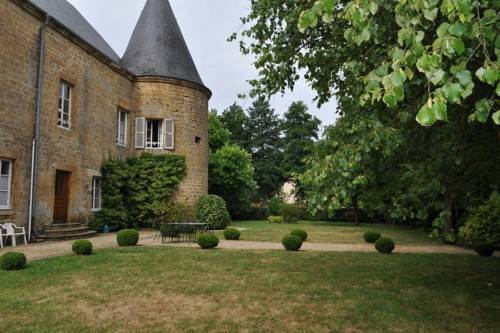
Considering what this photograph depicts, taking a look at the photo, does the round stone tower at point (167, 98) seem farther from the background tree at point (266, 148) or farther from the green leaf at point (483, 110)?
the background tree at point (266, 148)

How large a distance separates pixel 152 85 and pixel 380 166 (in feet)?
47.9

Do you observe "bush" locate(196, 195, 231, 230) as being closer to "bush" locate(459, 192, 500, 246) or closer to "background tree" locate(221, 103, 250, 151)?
"bush" locate(459, 192, 500, 246)

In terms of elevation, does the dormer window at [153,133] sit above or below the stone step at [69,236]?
above

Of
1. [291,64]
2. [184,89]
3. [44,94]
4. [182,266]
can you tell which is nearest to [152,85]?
[184,89]

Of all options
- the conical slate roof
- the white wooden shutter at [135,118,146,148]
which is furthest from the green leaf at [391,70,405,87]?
the conical slate roof

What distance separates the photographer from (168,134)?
671 inches

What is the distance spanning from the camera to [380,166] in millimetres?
4086

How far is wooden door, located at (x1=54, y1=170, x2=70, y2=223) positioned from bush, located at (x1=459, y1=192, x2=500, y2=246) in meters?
13.2

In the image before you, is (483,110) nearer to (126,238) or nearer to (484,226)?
(126,238)

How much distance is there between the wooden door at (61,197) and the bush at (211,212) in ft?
18.2

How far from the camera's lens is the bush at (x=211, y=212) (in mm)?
16797

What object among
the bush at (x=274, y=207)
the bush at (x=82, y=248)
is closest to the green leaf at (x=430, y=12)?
the bush at (x=82, y=248)

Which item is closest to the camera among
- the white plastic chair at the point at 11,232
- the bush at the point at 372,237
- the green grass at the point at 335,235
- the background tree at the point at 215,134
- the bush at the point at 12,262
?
the bush at the point at 12,262

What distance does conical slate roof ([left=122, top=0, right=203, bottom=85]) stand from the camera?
17406 millimetres
